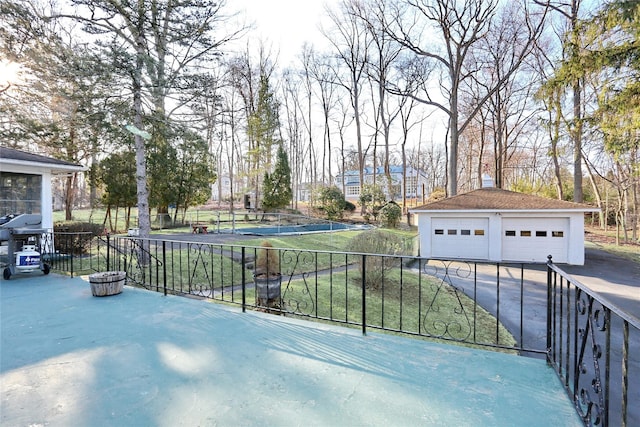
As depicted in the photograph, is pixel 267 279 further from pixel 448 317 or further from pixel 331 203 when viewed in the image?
pixel 331 203

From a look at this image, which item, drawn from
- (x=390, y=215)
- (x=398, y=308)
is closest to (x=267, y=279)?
(x=398, y=308)

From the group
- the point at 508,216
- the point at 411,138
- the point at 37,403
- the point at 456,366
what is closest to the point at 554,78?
the point at 508,216

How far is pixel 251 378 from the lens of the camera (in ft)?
7.64

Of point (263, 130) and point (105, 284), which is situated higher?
point (263, 130)

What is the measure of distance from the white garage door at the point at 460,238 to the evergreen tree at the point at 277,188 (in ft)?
37.2

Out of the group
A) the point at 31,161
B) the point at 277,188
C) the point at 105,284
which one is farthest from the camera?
the point at 277,188

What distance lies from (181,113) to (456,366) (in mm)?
9199

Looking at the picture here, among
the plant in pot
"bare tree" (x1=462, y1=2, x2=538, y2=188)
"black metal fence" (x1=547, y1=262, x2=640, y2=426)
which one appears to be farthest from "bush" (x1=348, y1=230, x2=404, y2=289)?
"bare tree" (x1=462, y1=2, x2=538, y2=188)

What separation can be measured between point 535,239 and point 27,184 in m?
15.1

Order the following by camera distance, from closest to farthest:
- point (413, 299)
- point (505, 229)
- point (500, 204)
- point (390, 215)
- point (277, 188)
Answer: point (413, 299) → point (505, 229) → point (500, 204) → point (390, 215) → point (277, 188)

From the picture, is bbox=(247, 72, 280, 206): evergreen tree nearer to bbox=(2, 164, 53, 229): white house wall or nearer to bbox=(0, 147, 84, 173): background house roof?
bbox=(0, 147, 84, 173): background house roof

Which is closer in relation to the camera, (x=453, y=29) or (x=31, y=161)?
(x=31, y=161)

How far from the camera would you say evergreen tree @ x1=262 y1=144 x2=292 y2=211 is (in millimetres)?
21422

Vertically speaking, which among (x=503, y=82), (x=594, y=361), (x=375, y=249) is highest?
(x=503, y=82)
